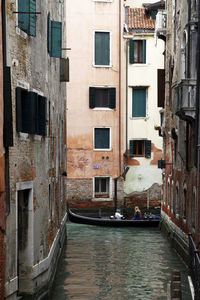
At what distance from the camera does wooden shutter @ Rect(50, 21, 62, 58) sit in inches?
553

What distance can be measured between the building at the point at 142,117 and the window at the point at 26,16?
20637 millimetres

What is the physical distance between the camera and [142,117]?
3181cm

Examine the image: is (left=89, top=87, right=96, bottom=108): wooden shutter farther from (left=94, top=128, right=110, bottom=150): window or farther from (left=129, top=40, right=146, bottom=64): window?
(left=129, top=40, right=146, bottom=64): window

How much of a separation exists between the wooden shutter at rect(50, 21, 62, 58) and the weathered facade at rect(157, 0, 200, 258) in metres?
3.70

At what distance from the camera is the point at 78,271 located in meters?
16.8

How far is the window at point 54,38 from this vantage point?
45.7 ft

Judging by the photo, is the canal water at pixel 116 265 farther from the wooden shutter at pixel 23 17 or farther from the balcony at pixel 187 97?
the wooden shutter at pixel 23 17

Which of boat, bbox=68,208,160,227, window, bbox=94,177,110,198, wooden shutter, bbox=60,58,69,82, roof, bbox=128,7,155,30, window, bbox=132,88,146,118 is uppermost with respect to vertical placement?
roof, bbox=128,7,155,30

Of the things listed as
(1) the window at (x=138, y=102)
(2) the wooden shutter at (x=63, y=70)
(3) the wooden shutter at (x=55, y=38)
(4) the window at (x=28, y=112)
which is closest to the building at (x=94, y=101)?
(1) the window at (x=138, y=102)

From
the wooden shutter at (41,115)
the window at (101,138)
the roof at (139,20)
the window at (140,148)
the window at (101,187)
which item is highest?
the roof at (139,20)

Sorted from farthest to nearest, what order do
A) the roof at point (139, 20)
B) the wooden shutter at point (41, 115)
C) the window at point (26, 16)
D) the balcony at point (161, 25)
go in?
the roof at point (139, 20) → the balcony at point (161, 25) → the wooden shutter at point (41, 115) → the window at point (26, 16)

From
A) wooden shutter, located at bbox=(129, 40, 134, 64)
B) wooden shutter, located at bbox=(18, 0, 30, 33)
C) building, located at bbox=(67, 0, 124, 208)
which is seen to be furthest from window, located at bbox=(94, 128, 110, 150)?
wooden shutter, located at bbox=(18, 0, 30, 33)

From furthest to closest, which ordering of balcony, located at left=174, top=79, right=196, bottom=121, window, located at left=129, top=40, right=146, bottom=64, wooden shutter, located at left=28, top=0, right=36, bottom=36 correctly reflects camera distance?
window, located at left=129, top=40, right=146, bottom=64, balcony, located at left=174, top=79, right=196, bottom=121, wooden shutter, located at left=28, top=0, right=36, bottom=36

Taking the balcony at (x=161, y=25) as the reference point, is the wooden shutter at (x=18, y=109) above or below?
below
